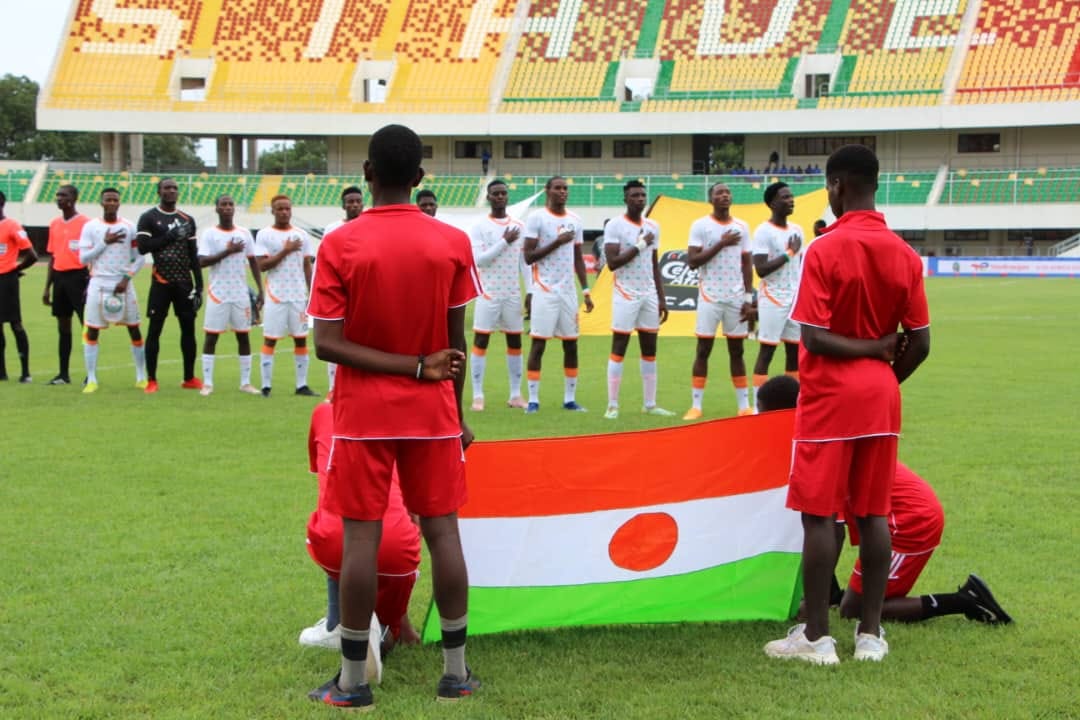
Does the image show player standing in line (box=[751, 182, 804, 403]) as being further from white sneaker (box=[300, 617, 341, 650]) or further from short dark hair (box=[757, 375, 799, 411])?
white sneaker (box=[300, 617, 341, 650])

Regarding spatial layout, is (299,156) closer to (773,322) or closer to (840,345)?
(773,322)

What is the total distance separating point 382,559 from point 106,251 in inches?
383

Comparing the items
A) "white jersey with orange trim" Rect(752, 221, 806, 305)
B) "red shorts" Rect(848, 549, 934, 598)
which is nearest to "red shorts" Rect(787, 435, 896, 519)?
"red shorts" Rect(848, 549, 934, 598)

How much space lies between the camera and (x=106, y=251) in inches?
518

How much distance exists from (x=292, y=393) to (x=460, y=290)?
9498mm

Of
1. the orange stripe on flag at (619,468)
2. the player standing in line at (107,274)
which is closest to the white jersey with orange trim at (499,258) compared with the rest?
the player standing in line at (107,274)

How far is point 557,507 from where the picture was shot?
4875mm

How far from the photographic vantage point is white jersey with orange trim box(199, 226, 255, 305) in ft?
42.7

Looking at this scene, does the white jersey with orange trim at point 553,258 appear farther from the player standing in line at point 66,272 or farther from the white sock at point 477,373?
the player standing in line at point 66,272

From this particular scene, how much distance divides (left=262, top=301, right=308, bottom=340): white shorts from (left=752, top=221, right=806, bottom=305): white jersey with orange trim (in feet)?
16.5

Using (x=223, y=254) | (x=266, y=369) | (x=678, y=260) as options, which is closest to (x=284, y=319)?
(x=266, y=369)

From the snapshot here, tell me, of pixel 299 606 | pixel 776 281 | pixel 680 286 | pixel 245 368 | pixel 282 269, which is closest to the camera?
pixel 299 606

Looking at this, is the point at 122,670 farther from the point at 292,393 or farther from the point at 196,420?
the point at 292,393

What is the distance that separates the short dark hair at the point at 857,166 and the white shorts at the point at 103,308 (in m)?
10.4
